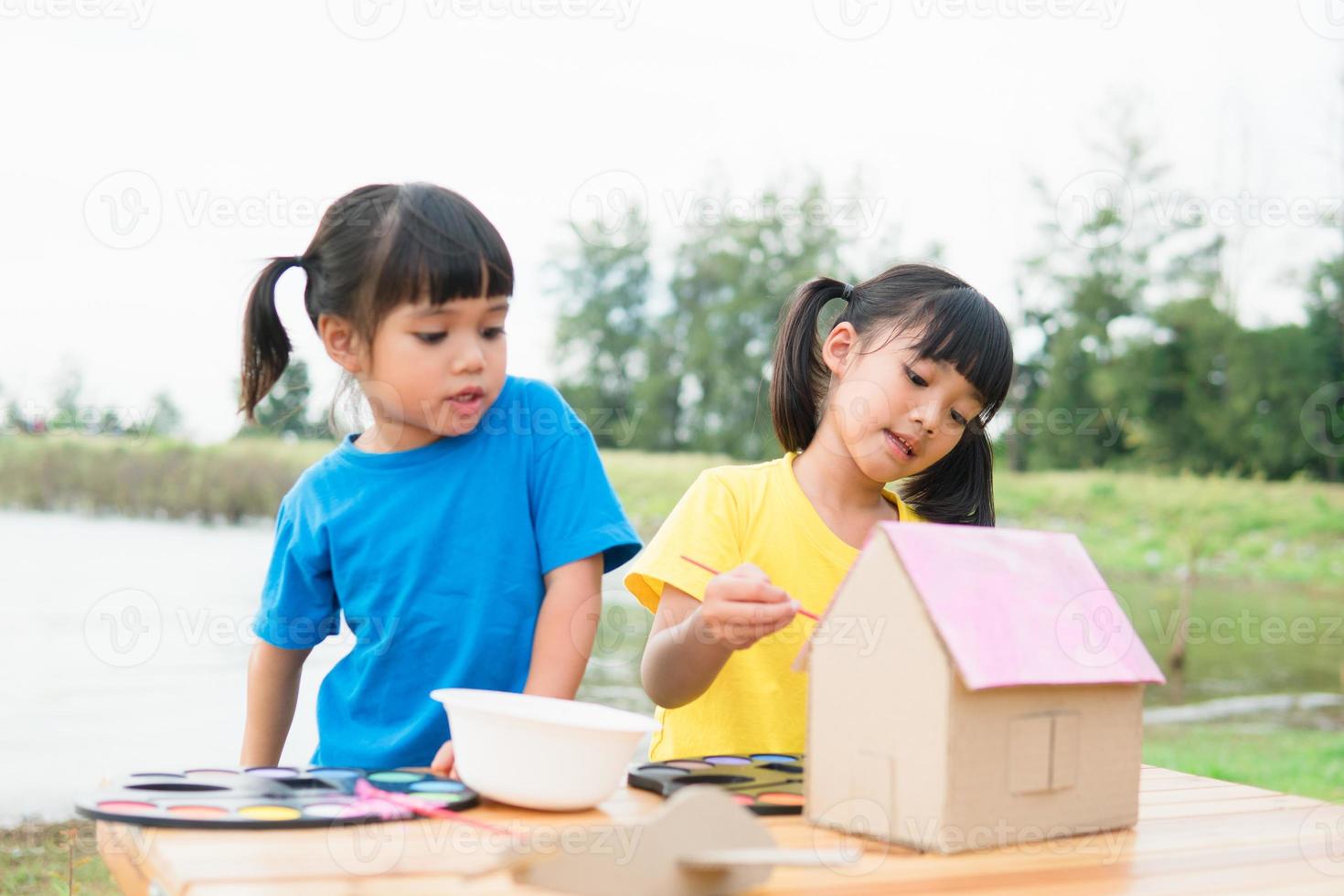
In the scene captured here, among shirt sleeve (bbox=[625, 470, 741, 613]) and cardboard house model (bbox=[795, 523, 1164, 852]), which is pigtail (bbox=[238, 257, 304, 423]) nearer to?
shirt sleeve (bbox=[625, 470, 741, 613])

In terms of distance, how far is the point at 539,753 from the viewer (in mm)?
913

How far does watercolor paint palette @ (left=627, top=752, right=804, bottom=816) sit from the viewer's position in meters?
0.99

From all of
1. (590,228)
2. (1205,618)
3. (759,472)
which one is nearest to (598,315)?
(590,228)

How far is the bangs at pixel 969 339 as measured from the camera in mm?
1456

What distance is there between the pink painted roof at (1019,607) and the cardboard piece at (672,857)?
20cm

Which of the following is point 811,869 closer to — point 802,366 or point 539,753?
point 539,753

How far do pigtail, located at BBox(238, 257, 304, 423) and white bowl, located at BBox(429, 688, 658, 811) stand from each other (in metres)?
0.64

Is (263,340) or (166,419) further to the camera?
(166,419)

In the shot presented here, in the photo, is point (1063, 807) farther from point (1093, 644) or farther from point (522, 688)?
point (522, 688)

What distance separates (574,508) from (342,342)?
33 centimetres

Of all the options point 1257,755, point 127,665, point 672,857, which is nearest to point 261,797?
point 672,857

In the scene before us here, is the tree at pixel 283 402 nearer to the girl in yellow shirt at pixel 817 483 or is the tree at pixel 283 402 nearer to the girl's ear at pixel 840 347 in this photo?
the girl in yellow shirt at pixel 817 483

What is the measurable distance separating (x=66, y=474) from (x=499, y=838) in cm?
561

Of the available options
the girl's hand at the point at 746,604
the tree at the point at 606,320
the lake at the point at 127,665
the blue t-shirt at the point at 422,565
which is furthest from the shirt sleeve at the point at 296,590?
the tree at the point at 606,320
